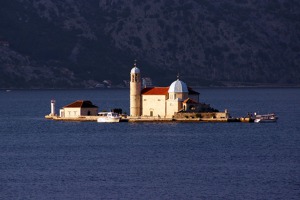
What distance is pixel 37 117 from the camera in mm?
196250

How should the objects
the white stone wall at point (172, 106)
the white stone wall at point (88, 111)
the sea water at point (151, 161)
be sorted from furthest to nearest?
the white stone wall at point (88, 111)
the white stone wall at point (172, 106)
the sea water at point (151, 161)

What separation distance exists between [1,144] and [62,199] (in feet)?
159

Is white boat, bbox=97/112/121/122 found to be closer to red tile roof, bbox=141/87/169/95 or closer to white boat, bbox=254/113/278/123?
red tile roof, bbox=141/87/169/95

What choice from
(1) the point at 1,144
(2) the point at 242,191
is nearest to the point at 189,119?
(1) the point at 1,144

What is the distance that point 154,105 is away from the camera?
17175 centimetres

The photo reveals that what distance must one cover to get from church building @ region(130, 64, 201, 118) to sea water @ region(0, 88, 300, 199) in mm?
3840

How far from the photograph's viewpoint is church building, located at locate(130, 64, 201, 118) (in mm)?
168625

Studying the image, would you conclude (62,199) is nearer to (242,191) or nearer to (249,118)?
(242,191)

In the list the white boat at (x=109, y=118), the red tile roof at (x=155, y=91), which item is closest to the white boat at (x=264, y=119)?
→ the red tile roof at (x=155, y=91)

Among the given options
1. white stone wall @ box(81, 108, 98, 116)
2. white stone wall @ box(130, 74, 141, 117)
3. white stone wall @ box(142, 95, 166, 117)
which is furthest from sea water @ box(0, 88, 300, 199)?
white stone wall @ box(81, 108, 98, 116)

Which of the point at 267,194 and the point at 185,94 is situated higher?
the point at 185,94

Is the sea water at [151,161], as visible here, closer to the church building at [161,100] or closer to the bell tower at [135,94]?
the church building at [161,100]

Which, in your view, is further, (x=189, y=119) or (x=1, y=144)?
(x=189, y=119)

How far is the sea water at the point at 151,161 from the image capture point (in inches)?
3684
